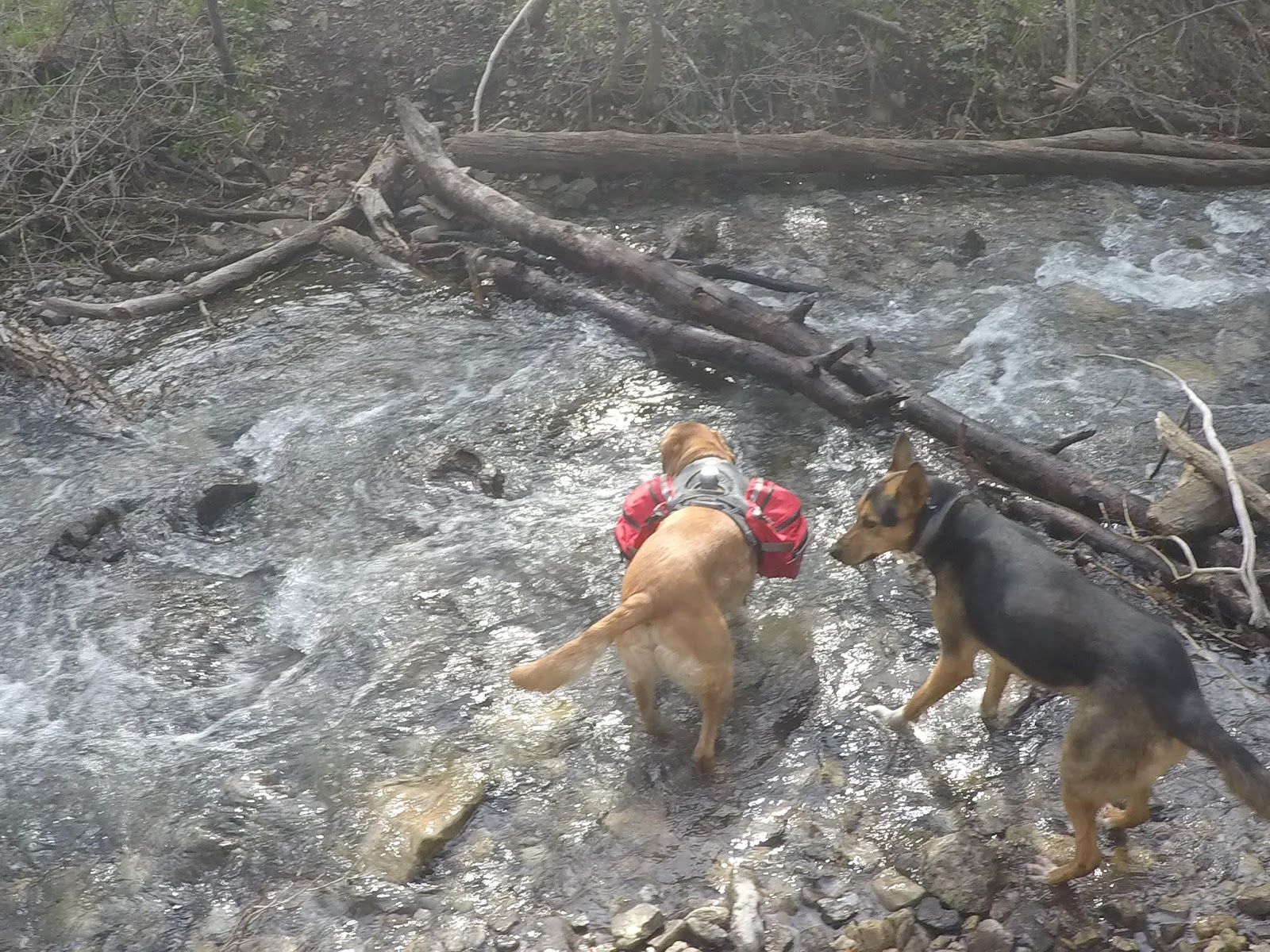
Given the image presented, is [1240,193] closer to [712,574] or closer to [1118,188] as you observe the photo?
[1118,188]

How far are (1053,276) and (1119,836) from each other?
560 centimetres

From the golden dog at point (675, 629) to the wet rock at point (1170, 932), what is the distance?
69.3 inches

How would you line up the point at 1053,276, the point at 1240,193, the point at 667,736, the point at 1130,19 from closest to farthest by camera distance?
the point at 667,736 < the point at 1053,276 < the point at 1240,193 < the point at 1130,19

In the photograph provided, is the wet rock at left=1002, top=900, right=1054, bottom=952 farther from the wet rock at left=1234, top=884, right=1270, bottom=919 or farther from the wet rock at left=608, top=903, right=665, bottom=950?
the wet rock at left=608, top=903, right=665, bottom=950

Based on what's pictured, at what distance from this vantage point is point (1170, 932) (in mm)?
3752

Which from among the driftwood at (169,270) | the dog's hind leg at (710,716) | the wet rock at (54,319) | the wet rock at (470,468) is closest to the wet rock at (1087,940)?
the dog's hind leg at (710,716)

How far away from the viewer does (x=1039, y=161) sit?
33.8ft

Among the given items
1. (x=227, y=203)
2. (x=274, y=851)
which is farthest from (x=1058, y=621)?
(x=227, y=203)

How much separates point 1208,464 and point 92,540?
627 centimetres

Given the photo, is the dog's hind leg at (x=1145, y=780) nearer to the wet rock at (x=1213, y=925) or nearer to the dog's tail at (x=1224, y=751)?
the dog's tail at (x=1224, y=751)

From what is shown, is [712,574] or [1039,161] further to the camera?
[1039,161]

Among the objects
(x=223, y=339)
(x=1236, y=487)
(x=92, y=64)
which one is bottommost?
(x=223, y=339)

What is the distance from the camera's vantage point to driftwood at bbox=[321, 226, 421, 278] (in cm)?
972

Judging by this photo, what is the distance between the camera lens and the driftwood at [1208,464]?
17.7 feet
